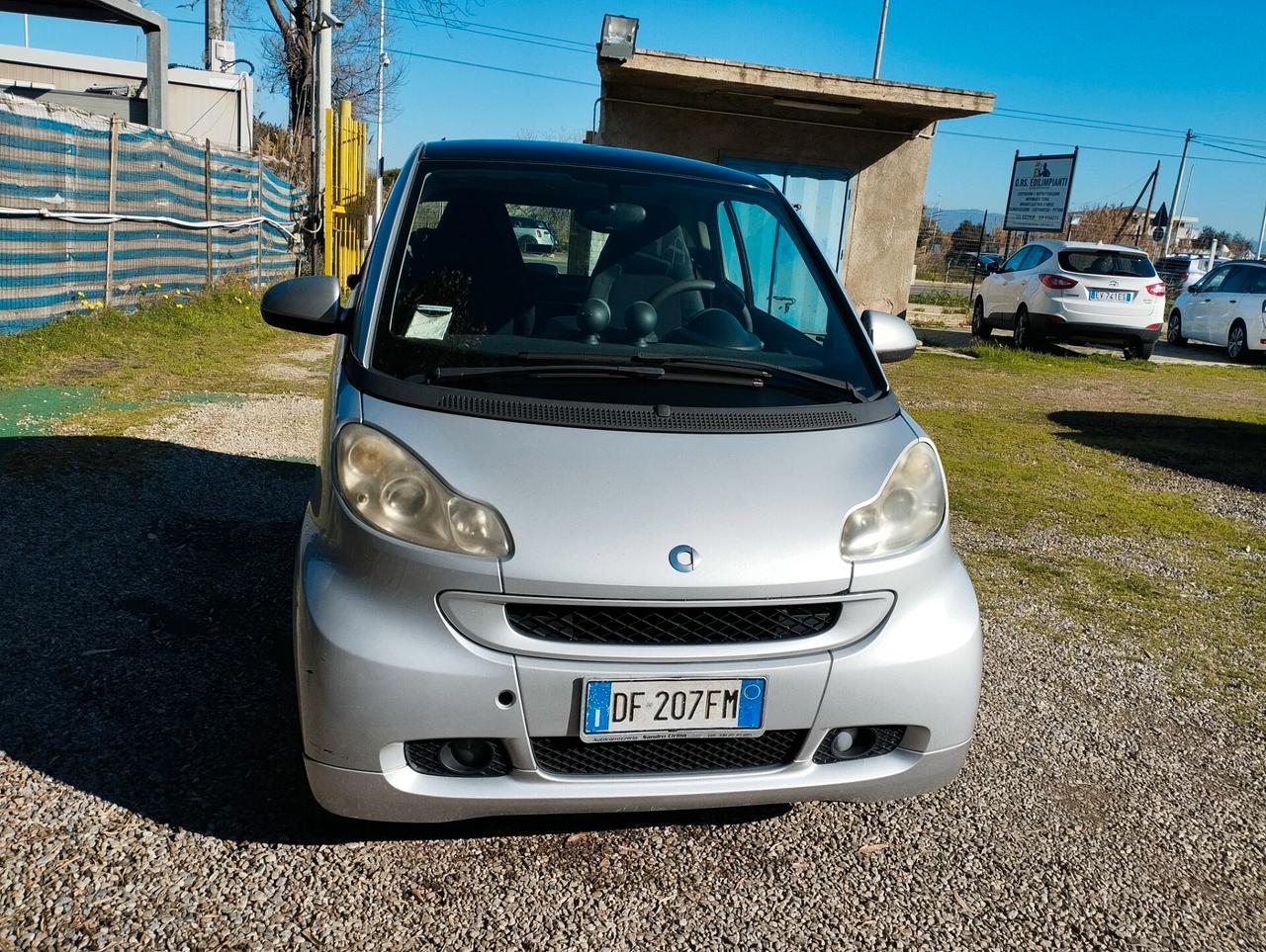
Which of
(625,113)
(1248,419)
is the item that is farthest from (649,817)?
(625,113)

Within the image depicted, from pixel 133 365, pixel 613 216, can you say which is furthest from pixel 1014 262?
pixel 613 216

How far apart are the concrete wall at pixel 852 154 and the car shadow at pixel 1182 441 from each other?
5040 mm

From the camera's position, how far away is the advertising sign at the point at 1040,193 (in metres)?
22.0

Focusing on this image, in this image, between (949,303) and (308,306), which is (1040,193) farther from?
(308,306)

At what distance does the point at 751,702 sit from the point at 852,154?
520 inches

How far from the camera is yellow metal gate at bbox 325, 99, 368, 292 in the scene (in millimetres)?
15328

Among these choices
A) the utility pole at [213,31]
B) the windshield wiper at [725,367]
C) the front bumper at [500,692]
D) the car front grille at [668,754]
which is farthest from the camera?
the utility pole at [213,31]

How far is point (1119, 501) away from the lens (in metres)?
6.64

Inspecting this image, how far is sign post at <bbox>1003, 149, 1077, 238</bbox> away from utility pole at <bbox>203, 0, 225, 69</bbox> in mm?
17811

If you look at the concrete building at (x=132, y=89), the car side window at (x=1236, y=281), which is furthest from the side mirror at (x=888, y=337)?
the concrete building at (x=132, y=89)

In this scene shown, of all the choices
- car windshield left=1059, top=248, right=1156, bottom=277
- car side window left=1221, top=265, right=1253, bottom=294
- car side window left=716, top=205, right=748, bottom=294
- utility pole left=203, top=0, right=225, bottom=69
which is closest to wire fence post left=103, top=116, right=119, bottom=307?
car side window left=716, top=205, right=748, bottom=294

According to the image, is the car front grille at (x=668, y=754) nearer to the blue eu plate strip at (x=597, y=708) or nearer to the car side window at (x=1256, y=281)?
the blue eu plate strip at (x=597, y=708)

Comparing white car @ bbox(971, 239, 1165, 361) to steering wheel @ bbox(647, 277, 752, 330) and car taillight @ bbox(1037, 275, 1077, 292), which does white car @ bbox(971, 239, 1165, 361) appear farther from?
steering wheel @ bbox(647, 277, 752, 330)

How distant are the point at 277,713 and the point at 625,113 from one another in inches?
463
